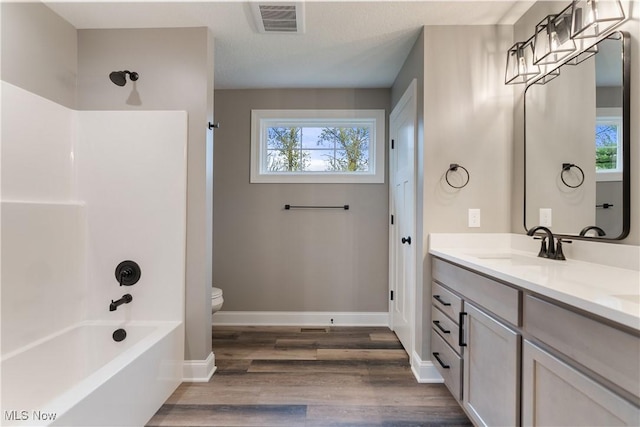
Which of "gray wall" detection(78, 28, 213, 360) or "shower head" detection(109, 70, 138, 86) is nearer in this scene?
"shower head" detection(109, 70, 138, 86)

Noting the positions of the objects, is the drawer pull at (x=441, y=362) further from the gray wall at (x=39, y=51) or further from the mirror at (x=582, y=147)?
the gray wall at (x=39, y=51)

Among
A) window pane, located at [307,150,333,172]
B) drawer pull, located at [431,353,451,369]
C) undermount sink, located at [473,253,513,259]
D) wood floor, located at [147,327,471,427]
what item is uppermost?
window pane, located at [307,150,333,172]

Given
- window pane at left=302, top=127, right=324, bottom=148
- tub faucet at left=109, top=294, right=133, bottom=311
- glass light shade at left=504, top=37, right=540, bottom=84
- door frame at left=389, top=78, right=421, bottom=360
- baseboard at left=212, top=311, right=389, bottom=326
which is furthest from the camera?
window pane at left=302, top=127, right=324, bottom=148

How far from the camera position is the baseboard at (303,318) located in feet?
9.87

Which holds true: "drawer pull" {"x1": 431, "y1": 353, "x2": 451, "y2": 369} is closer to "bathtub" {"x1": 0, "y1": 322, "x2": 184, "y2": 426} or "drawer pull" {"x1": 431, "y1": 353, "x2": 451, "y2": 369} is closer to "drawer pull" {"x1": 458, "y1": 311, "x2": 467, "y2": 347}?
"drawer pull" {"x1": 458, "y1": 311, "x2": 467, "y2": 347}

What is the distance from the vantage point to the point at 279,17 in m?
1.91

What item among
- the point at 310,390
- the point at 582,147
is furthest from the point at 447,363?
the point at 582,147

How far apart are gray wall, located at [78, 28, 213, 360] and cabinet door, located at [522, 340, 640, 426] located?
71.7 inches

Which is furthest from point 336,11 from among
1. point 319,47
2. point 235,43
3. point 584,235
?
point 584,235

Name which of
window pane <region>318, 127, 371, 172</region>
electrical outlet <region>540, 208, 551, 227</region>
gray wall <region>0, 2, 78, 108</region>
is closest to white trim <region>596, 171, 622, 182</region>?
electrical outlet <region>540, 208, 551, 227</region>

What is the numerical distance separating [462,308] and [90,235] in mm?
2349

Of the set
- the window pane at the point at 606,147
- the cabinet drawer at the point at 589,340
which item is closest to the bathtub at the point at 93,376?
the cabinet drawer at the point at 589,340

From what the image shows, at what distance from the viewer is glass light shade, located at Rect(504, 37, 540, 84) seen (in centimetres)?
176

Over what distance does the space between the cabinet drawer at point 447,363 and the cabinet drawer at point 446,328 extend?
0.04m
